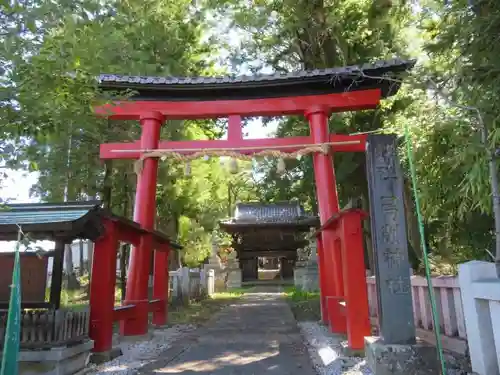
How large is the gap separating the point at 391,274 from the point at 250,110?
5.81 m

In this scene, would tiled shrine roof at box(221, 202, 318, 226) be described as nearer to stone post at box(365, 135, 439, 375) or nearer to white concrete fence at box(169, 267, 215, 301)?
white concrete fence at box(169, 267, 215, 301)

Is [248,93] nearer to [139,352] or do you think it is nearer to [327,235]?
[327,235]

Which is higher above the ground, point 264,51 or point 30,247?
point 264,51

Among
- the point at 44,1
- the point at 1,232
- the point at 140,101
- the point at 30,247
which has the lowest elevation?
the point at 30,247

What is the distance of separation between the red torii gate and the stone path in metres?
1.23

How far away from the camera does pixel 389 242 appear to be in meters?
5.07

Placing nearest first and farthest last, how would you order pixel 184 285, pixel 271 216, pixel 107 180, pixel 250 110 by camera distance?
pixel 250 110 < pixel 107 180 < pixel 184 285 < pixel 271 216

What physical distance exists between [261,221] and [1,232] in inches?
905

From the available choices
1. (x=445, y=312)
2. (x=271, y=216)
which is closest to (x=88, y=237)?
(x=445, y=312)

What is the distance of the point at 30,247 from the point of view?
10.8ft

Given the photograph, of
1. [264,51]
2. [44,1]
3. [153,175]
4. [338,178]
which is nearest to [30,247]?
[44,1]

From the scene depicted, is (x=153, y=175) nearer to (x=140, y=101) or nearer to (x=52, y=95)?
(x=140, y=101)

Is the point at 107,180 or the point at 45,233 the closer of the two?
the point at 45,233

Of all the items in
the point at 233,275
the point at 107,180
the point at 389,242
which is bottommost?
the point at 233,275
